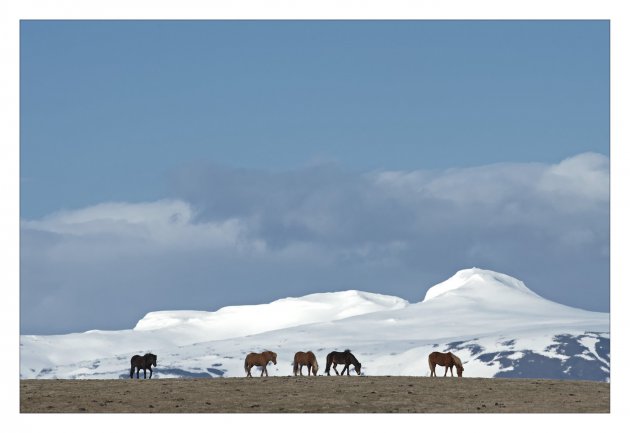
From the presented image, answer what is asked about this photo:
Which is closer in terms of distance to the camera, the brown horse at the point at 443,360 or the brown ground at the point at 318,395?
the brown ground at the point at 318,395

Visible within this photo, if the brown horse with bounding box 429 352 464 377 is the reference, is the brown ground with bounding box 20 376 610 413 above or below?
below

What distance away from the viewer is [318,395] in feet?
213

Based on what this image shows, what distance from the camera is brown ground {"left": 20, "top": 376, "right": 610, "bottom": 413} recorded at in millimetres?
61750

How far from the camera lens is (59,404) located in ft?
208

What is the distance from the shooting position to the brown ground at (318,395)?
61.8 m

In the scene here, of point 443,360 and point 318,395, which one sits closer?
point 318,395

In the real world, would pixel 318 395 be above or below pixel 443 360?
below

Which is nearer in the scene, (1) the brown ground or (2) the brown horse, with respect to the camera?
(1) the brown ground

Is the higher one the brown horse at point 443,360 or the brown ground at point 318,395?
the brown horse at point 443,360
